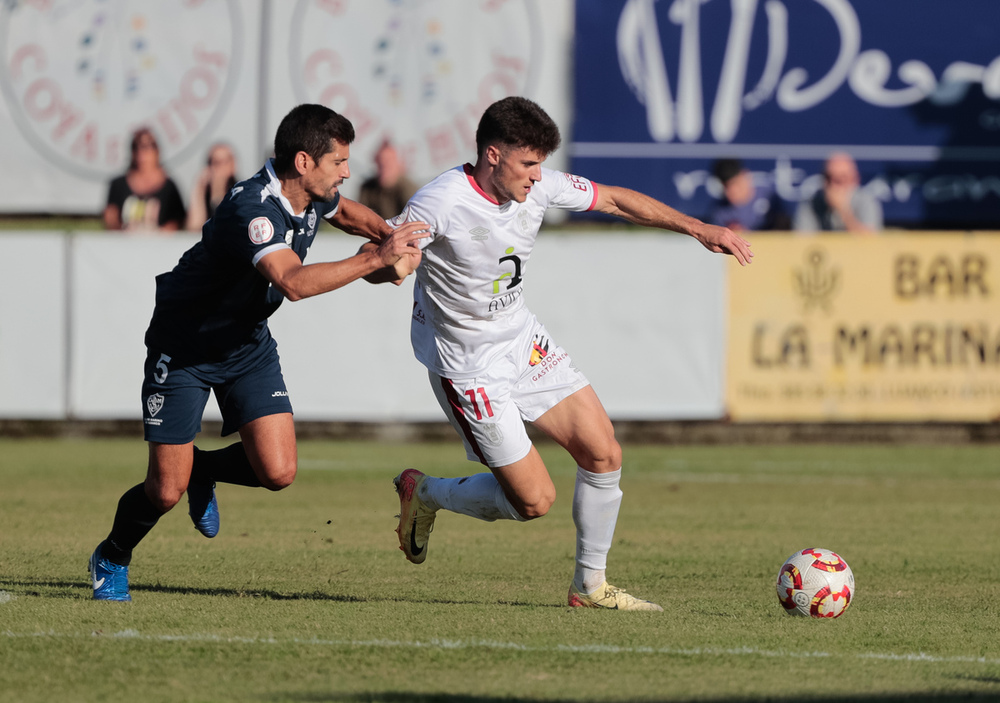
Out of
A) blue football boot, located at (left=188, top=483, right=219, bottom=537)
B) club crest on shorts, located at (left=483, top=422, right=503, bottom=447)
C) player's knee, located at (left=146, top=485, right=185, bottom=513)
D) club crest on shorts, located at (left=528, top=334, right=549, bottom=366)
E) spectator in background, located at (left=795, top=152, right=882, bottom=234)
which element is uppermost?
spectator in background, located at (left=795, top=152, right=882, bottom=234)

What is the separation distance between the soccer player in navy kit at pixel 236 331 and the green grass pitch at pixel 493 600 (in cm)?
52

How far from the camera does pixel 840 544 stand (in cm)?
897

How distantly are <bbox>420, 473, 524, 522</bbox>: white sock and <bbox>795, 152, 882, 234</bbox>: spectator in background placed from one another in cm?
954

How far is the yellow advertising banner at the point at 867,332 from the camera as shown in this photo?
14.7m

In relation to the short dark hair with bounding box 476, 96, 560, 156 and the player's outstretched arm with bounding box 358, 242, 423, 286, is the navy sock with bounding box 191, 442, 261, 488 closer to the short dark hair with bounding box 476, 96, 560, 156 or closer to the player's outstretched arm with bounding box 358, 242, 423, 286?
the player's outstretched arm with bounding box 358, 242, 423, 286

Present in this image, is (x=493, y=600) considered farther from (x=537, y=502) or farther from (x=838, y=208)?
(x=838, y=208)

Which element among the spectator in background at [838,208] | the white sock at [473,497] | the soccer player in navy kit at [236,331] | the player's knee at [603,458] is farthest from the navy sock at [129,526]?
the spectator in background at [838,208]

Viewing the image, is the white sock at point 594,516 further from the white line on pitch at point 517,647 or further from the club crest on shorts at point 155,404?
the club crest on shorts at point 155,404

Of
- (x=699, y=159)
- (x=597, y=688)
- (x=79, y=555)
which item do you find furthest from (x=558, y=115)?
(x=597, y=688)

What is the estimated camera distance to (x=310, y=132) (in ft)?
21.0

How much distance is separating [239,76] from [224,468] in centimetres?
1215

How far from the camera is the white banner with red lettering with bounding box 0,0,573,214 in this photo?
1808 cm

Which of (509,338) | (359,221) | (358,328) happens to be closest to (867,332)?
(358,328)

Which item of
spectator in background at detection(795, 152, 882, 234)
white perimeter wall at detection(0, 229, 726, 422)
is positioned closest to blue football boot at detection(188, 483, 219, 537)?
white perimeter wall at detection(0, 229, 726, 422)
